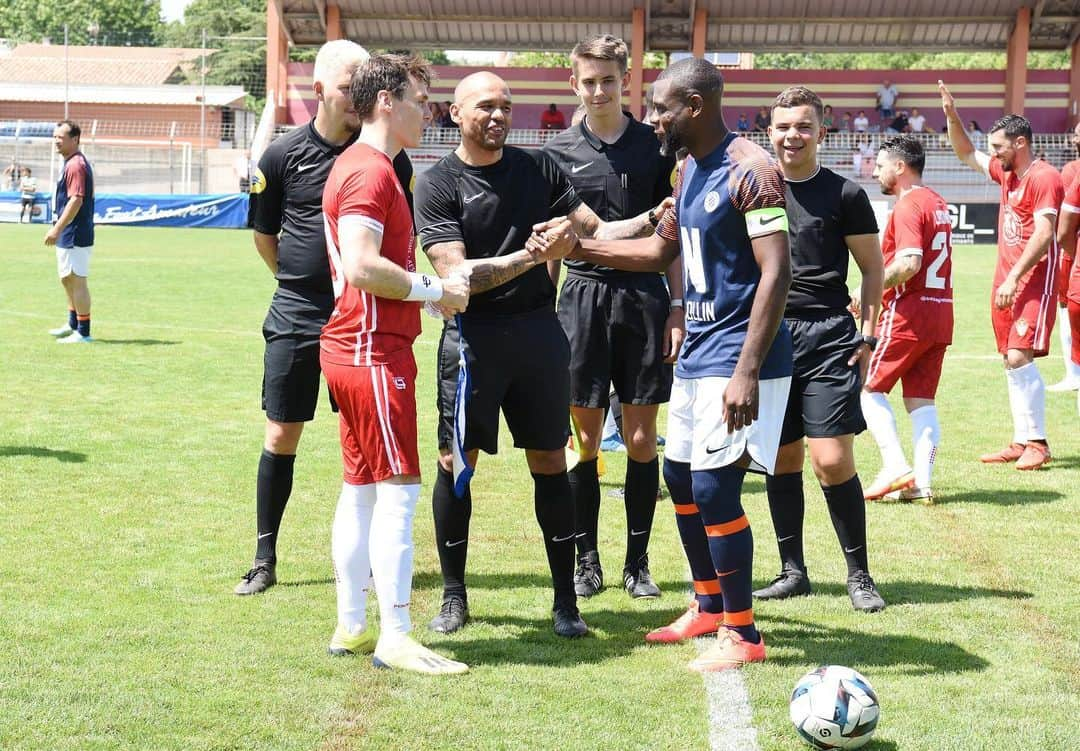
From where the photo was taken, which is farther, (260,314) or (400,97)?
(260,314)

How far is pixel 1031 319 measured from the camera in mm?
9273

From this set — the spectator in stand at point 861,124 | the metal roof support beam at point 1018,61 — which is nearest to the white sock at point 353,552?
the metal roof support beam at point 1018,61

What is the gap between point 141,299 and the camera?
18359mm

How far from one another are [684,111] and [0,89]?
6820cm

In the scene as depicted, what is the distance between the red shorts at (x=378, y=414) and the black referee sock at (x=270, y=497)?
4.05 feet

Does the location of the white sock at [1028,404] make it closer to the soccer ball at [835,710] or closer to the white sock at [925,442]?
the white sock at [925,442]

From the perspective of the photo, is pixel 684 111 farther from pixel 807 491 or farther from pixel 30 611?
pixel 807 491

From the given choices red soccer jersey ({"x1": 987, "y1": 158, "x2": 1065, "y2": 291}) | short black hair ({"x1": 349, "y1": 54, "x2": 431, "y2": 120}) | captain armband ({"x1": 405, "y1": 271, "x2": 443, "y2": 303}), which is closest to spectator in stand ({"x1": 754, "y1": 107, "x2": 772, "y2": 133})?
red soccer jersey ({"x1": 987, "y1": 158, "x2": 1065, "y2": 291})

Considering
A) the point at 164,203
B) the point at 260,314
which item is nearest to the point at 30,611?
the point at 260,314

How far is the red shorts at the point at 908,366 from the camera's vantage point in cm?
791

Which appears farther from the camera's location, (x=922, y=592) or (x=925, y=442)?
(x=925, y=442)

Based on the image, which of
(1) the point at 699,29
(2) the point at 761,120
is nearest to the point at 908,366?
(1) the point at 699,29

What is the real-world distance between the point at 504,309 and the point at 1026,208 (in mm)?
5625

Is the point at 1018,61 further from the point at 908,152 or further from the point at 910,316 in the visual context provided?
the point at 908,152
